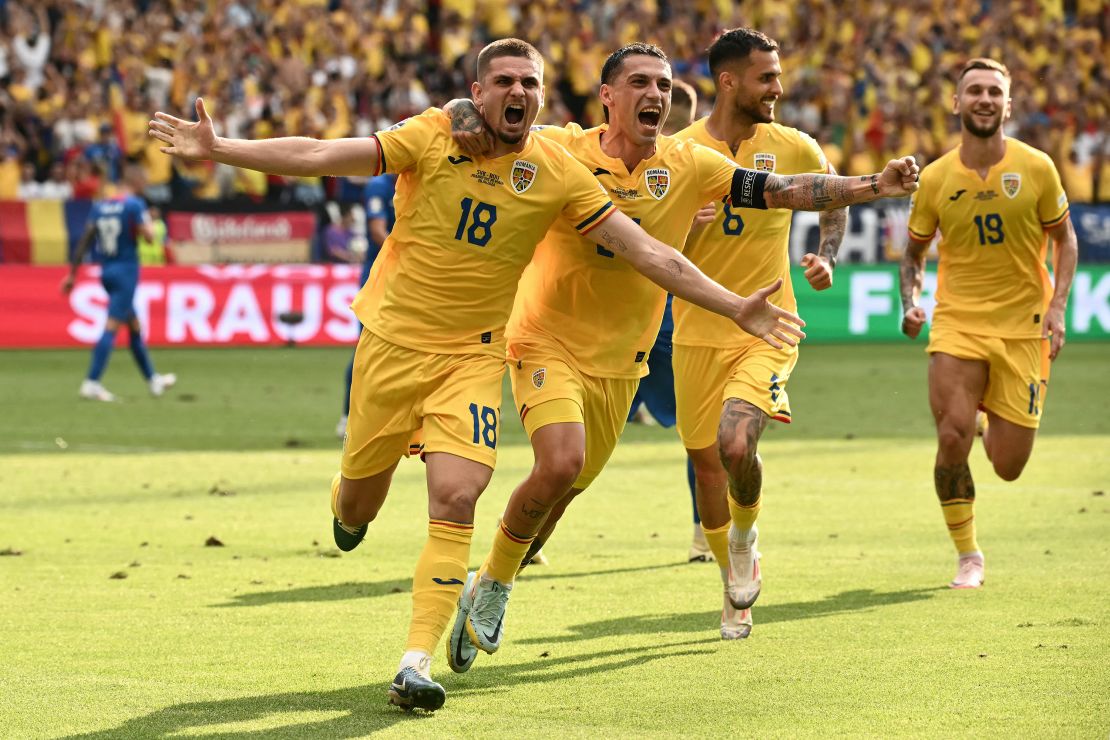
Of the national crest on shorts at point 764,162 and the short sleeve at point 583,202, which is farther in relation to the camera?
the national crest on shorts at point 764,162

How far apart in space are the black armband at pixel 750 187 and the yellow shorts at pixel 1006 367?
2367 mm

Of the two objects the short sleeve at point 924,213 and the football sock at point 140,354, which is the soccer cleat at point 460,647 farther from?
the football sock at point 140,354

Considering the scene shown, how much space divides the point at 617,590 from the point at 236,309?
50.6 feet

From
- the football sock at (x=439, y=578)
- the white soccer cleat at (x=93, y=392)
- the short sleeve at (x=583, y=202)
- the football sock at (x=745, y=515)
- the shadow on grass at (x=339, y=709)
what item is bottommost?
the white soccer cleat at (x=93, y=392)

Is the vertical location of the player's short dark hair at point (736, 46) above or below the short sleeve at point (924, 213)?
above

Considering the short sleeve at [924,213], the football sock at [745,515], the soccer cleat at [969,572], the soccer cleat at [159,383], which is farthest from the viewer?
the soccer cleat at [159,383]

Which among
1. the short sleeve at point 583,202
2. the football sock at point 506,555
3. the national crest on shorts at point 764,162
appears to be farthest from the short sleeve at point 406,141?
the national crest on shorts at point 764,162

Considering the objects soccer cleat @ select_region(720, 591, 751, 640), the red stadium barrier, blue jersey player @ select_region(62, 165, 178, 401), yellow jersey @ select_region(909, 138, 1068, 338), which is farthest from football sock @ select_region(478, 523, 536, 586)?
the red stadium barrier

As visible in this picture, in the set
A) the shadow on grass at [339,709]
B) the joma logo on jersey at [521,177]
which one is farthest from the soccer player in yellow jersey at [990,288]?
the joma logo on jersey at [521,177]

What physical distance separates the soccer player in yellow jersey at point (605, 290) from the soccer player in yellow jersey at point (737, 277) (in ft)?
2.01

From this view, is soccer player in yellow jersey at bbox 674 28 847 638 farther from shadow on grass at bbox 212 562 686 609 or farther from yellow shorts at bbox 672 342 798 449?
shadow on grass at bbox 212 562 686 609

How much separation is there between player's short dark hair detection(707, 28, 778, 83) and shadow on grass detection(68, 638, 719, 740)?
2.86 metres

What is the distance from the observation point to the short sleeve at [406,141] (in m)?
6.20

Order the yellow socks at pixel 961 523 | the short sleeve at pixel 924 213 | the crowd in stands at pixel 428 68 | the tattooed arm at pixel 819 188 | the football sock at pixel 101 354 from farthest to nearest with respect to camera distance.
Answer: the crowd in stands at pixel 428 68 < the football sock at pixel 101 354 < the short sleeve at pixel 924 213 < the yellow socks at pixel 961 523 < the tattooed arm at pixel 819 188
